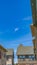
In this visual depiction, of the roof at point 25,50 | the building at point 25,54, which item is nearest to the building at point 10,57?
the roof at point 25,50

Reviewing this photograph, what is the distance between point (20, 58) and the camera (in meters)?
54.8

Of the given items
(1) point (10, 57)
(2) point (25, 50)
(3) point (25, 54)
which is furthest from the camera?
(1) point (10, 57)

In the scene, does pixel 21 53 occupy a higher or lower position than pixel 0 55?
higher

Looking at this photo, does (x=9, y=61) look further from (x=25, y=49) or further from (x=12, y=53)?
(x=25, y=49)

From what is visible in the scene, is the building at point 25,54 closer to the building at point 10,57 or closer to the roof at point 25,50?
the roof at point 25,50

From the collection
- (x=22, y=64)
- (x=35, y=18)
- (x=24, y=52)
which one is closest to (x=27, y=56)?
(x=24, y=52)

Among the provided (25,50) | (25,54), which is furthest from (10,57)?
(25,54)

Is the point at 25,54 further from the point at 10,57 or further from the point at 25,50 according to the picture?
the point at 10,57

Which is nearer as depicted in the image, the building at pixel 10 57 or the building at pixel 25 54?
the building at pixel 25 54

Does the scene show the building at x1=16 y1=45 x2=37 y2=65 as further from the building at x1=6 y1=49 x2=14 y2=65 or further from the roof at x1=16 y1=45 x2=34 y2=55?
the building at x1=6 y1=49 x2=14 y2=65

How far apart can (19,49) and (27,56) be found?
5.02m

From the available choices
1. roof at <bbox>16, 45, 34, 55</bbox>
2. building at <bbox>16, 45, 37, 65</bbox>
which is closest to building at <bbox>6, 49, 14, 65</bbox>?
roof at <bbox>16, 45, 34, 55</bbox>

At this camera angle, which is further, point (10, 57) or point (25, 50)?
point (10, 57)

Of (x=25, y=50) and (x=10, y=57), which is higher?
(x=25, y=50)
